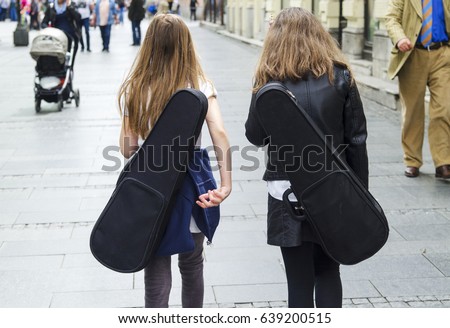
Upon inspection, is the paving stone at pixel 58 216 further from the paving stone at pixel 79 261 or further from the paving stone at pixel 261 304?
the paving stone at pixel 261 304

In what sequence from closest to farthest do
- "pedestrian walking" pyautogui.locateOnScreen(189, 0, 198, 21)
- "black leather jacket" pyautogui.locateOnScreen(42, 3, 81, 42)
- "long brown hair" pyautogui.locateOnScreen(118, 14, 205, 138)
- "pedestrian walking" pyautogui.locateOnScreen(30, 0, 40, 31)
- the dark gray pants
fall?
"long brown hair" pyautogui.locateOnScreen(118, 14, 205, 138), the dark gray pants, "black leather jacket" pyautogui.locateOnScreen(42, 3, 81, 42), "pedestrian walking" pyautogui.locateOnScreen(30, 0, 40, 31), "pedestrian walking" pyautogui.locateOnScreen(189, 0, 198, 21)

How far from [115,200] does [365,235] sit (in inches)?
41.7

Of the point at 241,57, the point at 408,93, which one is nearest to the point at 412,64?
the point at 408,93

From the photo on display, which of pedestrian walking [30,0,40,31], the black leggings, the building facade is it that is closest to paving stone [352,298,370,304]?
the black leggings

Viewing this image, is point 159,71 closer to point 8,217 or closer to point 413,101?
point 8,217

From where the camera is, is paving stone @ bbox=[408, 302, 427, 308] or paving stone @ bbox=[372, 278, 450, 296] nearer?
paving stone @ bbox=[408, 302, 427, 308]

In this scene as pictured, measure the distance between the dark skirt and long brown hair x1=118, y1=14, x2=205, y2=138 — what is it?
0.66 meters

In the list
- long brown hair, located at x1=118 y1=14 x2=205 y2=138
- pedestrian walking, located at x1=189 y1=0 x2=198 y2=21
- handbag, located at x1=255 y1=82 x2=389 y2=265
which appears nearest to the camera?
handbag, located at x1=255 y1=82 x2=389 y2=265

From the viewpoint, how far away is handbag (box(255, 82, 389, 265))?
3326mm

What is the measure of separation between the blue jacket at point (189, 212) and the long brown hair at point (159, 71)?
273 millimetres

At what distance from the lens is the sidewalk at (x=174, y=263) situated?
478 centimetres

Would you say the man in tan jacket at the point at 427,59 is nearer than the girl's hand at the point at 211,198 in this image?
No

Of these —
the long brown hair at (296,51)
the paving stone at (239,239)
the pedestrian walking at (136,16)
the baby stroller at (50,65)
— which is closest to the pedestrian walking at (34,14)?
the pedestrian walking at (136,16)

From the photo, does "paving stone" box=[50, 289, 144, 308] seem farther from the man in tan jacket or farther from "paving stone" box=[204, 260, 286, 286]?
the man in tan jacket
